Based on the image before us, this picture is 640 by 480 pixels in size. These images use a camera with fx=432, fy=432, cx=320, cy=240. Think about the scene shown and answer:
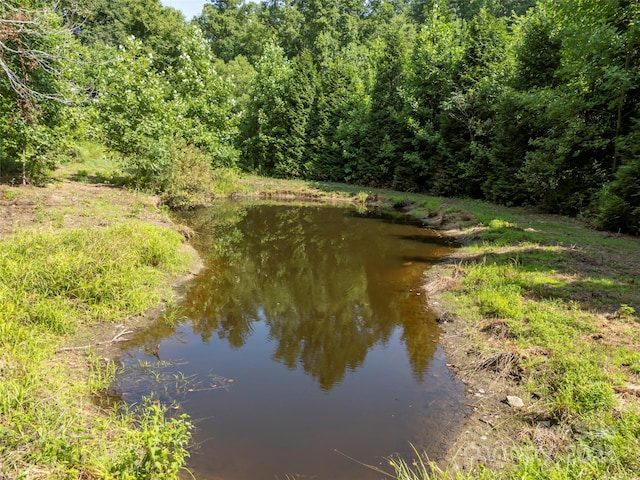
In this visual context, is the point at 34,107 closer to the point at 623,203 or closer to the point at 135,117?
the point at 135,117

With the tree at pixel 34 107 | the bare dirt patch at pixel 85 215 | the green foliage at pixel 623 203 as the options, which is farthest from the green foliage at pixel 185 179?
the green foliage at pixel 623 203

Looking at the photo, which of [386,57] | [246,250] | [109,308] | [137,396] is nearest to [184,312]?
[109,308]

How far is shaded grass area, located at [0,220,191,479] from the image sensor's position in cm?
331

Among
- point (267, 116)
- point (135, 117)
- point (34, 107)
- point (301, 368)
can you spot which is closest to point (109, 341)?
point (301, 368)

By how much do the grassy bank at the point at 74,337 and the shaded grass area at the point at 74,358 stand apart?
0.01 metres

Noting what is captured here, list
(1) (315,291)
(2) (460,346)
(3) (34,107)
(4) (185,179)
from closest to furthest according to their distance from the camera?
(2) (460,346)
(1) (315,291)
(3) (34,107)
(4) (185,179)

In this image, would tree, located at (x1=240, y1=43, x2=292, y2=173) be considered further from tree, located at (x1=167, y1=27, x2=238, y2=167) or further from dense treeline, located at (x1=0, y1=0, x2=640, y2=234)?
tree, located at (x1=167, y1=27, x2=238, y2=167)

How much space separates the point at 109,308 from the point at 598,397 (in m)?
6.71

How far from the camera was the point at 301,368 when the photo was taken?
6.11 m

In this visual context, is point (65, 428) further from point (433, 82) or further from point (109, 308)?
point (433, 82)

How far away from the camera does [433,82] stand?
73.7ft

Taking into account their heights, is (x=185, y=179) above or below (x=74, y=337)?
above

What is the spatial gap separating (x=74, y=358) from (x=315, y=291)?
4911 millimetres

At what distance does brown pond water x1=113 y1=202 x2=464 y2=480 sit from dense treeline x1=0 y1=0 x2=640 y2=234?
4.94 metres
